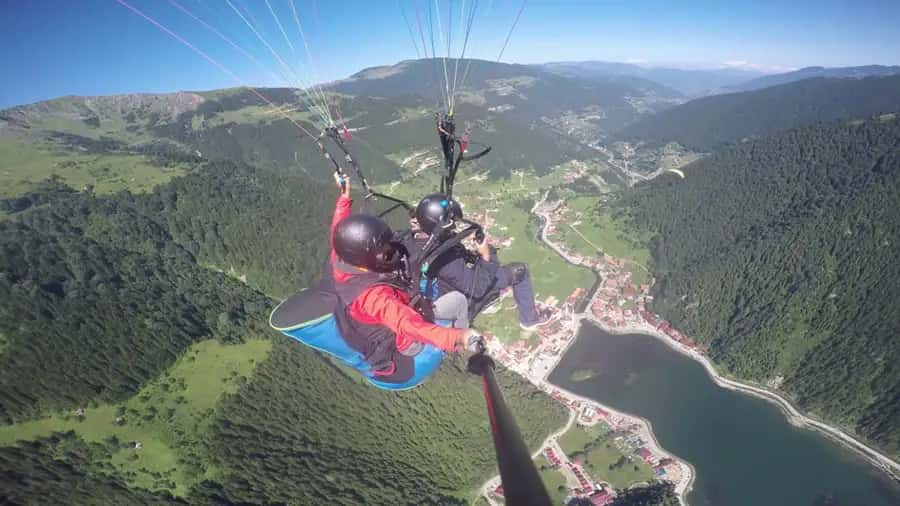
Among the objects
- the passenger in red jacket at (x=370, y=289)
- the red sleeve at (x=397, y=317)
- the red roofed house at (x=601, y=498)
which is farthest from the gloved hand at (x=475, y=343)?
the red roofed house at (x=601, y=498)

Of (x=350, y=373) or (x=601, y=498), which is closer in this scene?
(x=601, y=498)

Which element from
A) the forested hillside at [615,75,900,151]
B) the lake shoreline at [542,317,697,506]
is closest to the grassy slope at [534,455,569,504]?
the lake shoreline at [542,317,697,506]

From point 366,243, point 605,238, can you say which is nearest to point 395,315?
point 366,243

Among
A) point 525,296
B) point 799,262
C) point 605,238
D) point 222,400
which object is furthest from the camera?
point 605,238

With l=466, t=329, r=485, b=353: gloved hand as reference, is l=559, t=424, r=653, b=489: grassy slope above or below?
below

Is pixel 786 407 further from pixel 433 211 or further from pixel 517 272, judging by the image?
pixel 433 211

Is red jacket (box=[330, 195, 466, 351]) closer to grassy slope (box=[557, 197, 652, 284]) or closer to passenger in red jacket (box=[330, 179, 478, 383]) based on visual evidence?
passenger in red jacket (box=[330, 179, 478, 383])

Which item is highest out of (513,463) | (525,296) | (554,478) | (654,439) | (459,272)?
(513,463)
